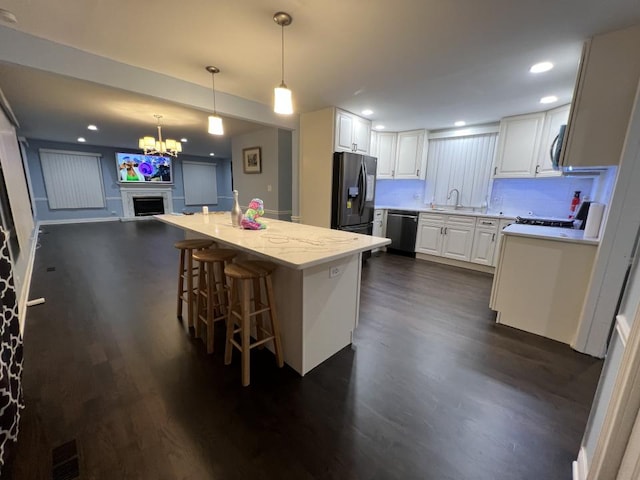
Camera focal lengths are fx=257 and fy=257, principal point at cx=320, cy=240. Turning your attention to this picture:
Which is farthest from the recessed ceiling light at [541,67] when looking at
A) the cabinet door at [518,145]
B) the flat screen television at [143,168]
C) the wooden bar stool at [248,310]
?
the flat screen television at [143,168]

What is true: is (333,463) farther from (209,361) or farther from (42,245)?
(42,245)

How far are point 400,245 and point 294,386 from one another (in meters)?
3.75

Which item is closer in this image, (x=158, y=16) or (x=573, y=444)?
(x=573, y=444)

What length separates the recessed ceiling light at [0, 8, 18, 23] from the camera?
172cm

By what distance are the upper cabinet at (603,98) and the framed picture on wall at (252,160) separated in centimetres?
440

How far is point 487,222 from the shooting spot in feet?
12.8

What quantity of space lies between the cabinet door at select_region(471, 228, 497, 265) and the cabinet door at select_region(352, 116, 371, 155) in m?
2.20

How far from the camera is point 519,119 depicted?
11.9 feet

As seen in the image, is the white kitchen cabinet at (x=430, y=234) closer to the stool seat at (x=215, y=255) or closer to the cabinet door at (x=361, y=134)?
the cabinet door at (x=361, y=134)

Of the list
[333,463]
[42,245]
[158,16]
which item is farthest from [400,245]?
[42,245]

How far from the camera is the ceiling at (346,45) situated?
5.44 ft

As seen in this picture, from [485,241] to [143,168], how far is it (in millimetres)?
9930

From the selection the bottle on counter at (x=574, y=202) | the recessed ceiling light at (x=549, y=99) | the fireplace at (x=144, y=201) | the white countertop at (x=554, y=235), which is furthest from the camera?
the fireplace at (x=144, y=201)

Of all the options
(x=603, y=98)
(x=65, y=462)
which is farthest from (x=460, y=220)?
(x=65, y=462)
